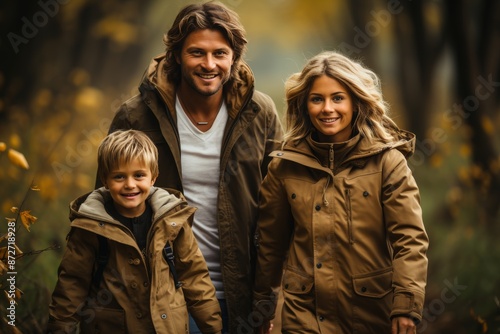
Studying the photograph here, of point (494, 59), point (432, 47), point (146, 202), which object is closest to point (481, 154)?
point (494, 59)

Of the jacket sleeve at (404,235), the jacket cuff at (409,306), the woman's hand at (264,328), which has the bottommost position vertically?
the woman's hand at (264,328)

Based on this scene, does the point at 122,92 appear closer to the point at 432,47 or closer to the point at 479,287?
the point at 432,47

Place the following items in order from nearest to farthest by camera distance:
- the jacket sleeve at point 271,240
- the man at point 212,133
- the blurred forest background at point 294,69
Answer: the jacket sleeve at point 271,240, the man at point 212,133, the blurred forest background at point 294,69

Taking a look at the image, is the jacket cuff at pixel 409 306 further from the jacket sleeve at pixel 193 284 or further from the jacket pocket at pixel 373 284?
the jacket sleeve at pixel 193 284

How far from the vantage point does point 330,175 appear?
3990 millimetres

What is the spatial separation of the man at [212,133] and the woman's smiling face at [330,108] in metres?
0.59

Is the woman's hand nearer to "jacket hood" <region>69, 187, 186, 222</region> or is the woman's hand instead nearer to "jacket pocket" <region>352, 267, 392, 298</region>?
"jacket pocket" <region>352, 267, 392, 298</region>

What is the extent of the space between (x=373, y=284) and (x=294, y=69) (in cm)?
663

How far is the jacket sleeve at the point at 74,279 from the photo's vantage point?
152 inches

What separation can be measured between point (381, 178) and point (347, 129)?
38 cm

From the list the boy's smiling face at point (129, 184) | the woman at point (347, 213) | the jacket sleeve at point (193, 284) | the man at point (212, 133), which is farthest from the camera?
the man at point (212, 133)

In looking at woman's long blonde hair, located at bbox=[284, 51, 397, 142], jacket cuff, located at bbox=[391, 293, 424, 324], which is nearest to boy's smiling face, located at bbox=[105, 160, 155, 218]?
woman's long blonde hair, located at bbox=[284, 51, 397, 142]

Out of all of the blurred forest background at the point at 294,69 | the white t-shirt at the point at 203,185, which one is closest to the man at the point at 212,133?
the white t-shirt at the point at 203,185

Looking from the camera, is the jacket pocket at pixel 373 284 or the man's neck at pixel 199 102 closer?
the jacket pocket at pixel 373 284
